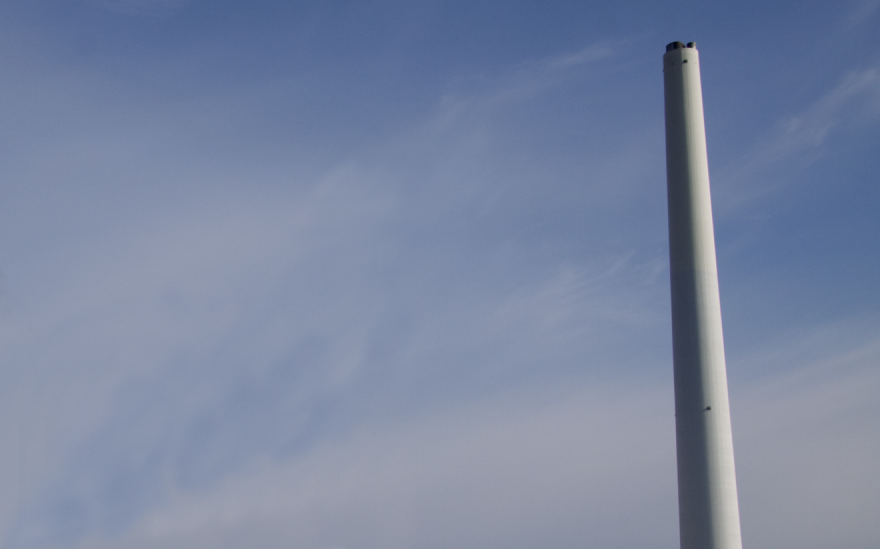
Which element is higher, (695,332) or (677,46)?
(677,46)

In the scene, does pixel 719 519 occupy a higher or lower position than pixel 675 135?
lower

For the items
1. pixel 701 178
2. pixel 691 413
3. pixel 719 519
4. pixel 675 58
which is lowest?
pixel 719 519

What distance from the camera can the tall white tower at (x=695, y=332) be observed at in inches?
2404

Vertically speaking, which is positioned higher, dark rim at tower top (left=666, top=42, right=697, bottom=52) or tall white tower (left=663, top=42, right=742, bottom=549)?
dark rim at tower top (left=666, top=42, right=697, bottom=52)

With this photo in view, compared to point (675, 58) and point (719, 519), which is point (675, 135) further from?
point (719, 519)

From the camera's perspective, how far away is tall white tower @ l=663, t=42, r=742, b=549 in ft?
200

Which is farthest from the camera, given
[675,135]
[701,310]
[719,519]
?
[675,135]

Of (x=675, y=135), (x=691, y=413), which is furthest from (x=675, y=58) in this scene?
(x=691, y=413)

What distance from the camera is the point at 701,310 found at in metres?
64.9

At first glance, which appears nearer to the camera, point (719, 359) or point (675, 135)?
point (719, 359)

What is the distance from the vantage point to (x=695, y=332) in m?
64.4

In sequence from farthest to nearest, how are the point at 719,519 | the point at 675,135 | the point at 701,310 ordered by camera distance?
the point at 675,135
the point at 701,310
the point at 719,519

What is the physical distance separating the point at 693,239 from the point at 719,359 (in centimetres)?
979

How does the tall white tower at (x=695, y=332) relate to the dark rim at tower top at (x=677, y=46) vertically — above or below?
below
